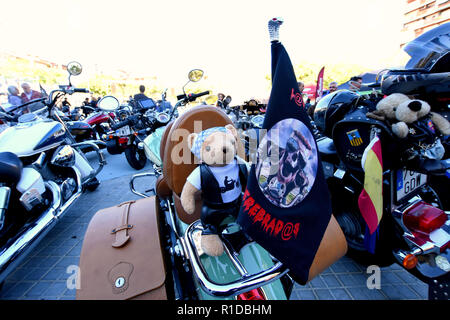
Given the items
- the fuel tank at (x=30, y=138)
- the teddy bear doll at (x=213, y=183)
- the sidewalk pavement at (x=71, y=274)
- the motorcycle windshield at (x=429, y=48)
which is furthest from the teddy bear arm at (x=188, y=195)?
the fuel tank at (x=30, y=138)

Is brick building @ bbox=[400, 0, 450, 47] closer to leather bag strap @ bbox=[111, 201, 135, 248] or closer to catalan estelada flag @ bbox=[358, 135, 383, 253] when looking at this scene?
catalan estelada flag @ bbox=[358, 135, 383, 253]

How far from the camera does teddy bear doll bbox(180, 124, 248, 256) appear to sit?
1193mm

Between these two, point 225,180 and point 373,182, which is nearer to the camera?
point 373,182

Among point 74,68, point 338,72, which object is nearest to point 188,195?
point 74,68

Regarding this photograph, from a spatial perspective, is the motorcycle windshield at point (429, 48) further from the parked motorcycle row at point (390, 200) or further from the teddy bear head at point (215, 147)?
the teddy bear head at point (215, 147)

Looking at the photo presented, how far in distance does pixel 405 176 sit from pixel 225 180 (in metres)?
1.31

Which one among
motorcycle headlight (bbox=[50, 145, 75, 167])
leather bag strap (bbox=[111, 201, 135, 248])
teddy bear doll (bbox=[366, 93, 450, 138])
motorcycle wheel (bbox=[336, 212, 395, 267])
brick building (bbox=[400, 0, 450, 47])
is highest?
brick building (bbox=[400, 0, 450, 47])

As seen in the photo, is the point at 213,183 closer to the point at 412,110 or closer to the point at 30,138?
the point at 412,110

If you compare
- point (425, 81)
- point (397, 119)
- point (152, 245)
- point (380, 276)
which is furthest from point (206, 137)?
point (380, 276)

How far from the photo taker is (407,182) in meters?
1.53

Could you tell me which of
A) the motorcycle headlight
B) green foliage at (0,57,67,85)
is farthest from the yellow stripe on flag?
green foliage at (0,57,67,85)
